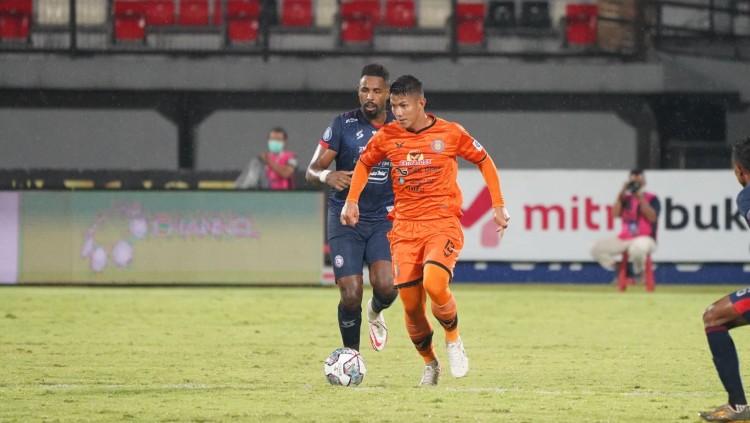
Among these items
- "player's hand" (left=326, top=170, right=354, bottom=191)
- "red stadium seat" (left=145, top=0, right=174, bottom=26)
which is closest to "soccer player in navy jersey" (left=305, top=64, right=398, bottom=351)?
"player's hand" (left=326, top=170, right=354, bottom=191)

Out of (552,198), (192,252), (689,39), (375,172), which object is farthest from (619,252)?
(375,172)

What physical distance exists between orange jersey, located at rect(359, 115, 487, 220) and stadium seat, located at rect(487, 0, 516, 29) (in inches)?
755

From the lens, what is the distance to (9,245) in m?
20.6

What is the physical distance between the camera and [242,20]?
91.8ft

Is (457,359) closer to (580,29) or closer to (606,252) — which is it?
(606,252)

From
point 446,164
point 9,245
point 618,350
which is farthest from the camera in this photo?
point 9,245

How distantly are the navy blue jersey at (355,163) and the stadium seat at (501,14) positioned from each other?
60.0 feet

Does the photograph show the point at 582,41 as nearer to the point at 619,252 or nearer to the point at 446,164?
the point at 619,252

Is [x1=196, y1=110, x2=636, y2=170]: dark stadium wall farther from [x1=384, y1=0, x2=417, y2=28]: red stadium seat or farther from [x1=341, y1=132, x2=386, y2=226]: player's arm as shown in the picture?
[x1=341, y1=132, x2=386, y2=226]: player's arm

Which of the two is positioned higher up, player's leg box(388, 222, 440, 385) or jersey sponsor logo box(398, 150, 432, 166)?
jersey sponsor logo box(398, 150, 432, 166)

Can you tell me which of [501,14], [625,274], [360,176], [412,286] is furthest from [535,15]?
[412,286]

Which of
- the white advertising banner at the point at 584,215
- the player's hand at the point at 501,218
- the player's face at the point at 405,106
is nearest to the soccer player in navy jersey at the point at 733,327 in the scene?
the player's hand at the point at 501,218

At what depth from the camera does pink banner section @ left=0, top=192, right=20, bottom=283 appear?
20.6m

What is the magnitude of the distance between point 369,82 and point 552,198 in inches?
481
